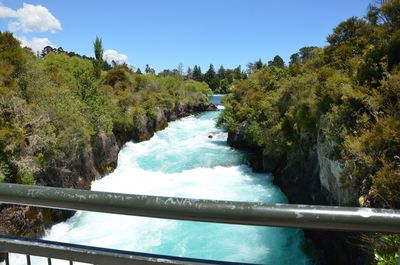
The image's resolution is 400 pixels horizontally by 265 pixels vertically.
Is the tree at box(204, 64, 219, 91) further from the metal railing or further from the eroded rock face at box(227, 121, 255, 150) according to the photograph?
the metal railing

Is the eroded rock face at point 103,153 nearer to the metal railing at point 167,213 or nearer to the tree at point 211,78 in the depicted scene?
the metal railing at point 167,213

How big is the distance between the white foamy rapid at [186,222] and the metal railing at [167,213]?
8885 millimetres

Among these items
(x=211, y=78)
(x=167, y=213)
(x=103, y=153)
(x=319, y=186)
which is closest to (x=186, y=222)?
(x=319, y=186)

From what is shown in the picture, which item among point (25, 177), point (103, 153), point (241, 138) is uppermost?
point (25, 177)

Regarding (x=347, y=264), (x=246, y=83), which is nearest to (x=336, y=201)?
(x=347, y=264)

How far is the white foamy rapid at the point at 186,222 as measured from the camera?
42.0 feet

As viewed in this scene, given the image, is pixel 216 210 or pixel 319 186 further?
pixel 319 186

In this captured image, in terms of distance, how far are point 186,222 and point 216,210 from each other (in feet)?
45.8

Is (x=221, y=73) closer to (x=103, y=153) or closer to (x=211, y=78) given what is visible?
(x=211, y=78)

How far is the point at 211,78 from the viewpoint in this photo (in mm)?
105750

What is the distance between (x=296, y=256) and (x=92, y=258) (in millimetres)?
12123

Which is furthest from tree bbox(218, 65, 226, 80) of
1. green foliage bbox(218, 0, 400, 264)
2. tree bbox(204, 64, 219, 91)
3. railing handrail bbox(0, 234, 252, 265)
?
railing handrail bbox(0, 234, 252, 265)

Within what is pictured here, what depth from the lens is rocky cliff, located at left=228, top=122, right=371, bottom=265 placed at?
9477 mm

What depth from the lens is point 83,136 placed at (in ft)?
55.9
